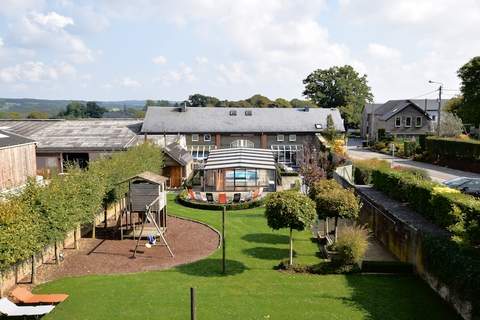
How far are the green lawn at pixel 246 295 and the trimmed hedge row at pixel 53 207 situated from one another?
2045mm

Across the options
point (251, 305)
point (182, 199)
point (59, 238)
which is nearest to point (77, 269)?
point (59, 238)

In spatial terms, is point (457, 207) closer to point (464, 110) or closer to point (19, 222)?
point (19, 222)

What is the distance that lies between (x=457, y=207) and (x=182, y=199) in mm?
20133

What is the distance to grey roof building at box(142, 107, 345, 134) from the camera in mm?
53562

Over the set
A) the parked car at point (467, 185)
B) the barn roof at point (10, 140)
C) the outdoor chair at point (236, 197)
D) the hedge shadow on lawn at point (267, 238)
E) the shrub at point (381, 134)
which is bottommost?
the hedge shadow on lawn at point (267, 238)

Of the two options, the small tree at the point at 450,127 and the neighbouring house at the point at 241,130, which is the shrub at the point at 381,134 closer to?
the small tree at the point at 450,127

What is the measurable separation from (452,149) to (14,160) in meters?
38.3

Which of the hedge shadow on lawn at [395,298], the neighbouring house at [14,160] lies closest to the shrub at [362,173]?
the hedge shadow on lawn at [395,298]

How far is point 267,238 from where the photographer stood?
22.8 m

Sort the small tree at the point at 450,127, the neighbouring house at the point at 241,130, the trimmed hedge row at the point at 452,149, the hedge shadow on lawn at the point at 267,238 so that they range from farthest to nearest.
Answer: the small tree at the point at 450,127 < the neighbouring house at the point at 241,130 < the trimmed hedge row at the point at 452,149 < the hedge shadow on lawn at the point at 267,238

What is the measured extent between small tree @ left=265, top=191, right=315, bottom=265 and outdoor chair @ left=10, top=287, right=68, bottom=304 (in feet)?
25.7

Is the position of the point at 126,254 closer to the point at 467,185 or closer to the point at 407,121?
the point at 467,185

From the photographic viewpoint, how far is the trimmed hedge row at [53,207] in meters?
14.5

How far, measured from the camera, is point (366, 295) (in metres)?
14.8
